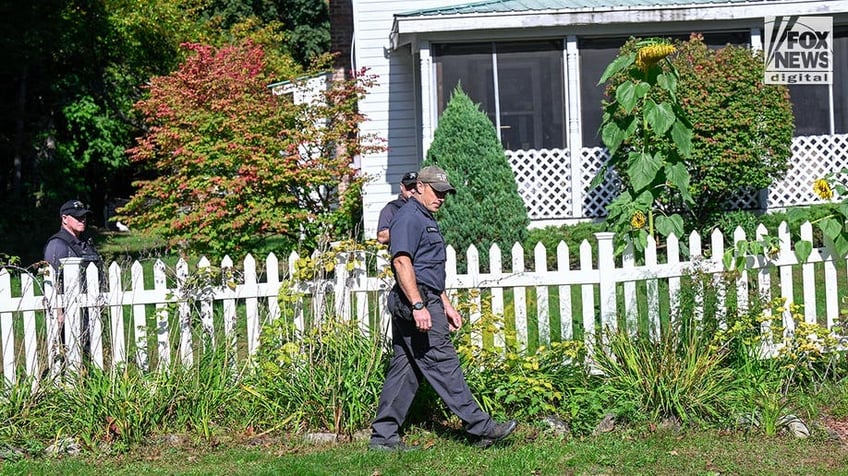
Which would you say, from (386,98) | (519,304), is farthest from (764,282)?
(386,98)

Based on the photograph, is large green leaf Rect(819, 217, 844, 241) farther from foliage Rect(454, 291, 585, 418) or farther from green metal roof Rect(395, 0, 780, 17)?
green metal roof Rect(395, 0, 780, 17)

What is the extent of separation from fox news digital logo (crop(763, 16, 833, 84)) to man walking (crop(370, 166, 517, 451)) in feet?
29.5

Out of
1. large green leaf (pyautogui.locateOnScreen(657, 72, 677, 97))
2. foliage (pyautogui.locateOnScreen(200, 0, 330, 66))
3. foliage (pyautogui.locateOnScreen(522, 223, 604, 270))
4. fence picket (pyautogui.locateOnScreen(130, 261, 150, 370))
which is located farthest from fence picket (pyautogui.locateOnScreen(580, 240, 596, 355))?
foliage (pyautogui.locateOnScreen(200, 0, 330, 66))

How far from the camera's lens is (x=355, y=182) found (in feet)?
39.2

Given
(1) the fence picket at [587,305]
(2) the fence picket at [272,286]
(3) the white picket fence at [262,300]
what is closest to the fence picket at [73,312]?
(3) the white picket fence at [262,300]

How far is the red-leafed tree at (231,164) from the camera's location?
1045 cm

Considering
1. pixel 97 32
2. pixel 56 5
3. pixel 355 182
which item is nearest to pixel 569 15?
pixel 355 182

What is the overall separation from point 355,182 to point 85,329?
577 centimetres

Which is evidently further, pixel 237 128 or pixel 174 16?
pixel 174 16

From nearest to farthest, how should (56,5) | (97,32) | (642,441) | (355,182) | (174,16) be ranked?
(642,441)
(355,182)
(56,5)
(97,32)
(174,16)

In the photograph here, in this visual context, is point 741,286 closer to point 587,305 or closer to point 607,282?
point 607,282

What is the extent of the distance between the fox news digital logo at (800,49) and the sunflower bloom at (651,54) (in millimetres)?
7264

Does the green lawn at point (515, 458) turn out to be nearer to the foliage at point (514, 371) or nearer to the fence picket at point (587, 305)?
the foliage at point (514, 371)

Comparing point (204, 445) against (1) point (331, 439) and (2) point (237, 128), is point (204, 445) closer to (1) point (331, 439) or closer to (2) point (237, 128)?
(1) point (331, 439)
